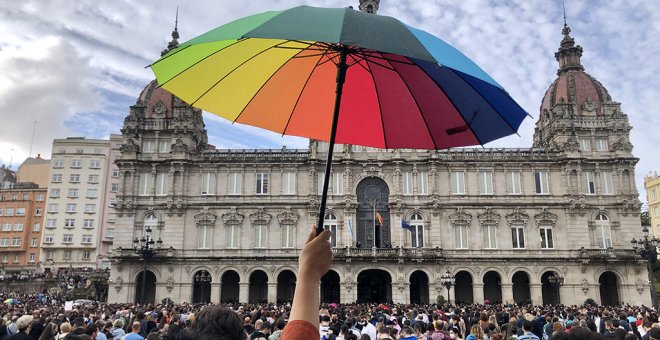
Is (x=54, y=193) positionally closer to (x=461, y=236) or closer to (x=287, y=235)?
(x=287, y=235)

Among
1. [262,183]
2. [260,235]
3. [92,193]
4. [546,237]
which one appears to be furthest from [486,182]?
[92,193]

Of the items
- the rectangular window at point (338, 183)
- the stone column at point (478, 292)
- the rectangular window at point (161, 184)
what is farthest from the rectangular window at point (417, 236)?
the rectangular window at point (161, 184)

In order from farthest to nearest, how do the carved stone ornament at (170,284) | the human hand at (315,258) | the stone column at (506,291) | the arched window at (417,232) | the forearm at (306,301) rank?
the arched window at (417,232) → the carved stone ornament at (170,284) → the stone column at (506,291) → the human hand at (315,258) → the forearm at (306,301)

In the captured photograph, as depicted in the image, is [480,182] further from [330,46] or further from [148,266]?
[330,46]

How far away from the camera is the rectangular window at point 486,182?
162ft

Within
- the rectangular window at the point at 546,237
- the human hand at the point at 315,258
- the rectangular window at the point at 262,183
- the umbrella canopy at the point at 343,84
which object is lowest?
the human hand at the point at 315,258

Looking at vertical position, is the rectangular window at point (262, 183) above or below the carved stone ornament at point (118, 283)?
above

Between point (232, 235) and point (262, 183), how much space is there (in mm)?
5784

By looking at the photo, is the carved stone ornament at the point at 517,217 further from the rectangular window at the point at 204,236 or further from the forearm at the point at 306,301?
the forearm at the point at 306,301

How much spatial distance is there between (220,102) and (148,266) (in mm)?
45638

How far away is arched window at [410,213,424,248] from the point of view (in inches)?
1876

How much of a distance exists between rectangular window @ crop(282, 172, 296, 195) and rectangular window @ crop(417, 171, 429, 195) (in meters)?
12.1

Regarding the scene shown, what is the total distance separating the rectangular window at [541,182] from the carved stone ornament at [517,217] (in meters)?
2.82

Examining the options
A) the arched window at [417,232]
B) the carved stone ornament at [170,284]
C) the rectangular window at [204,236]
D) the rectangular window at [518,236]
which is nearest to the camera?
the carved stone ornament at [170,284]
